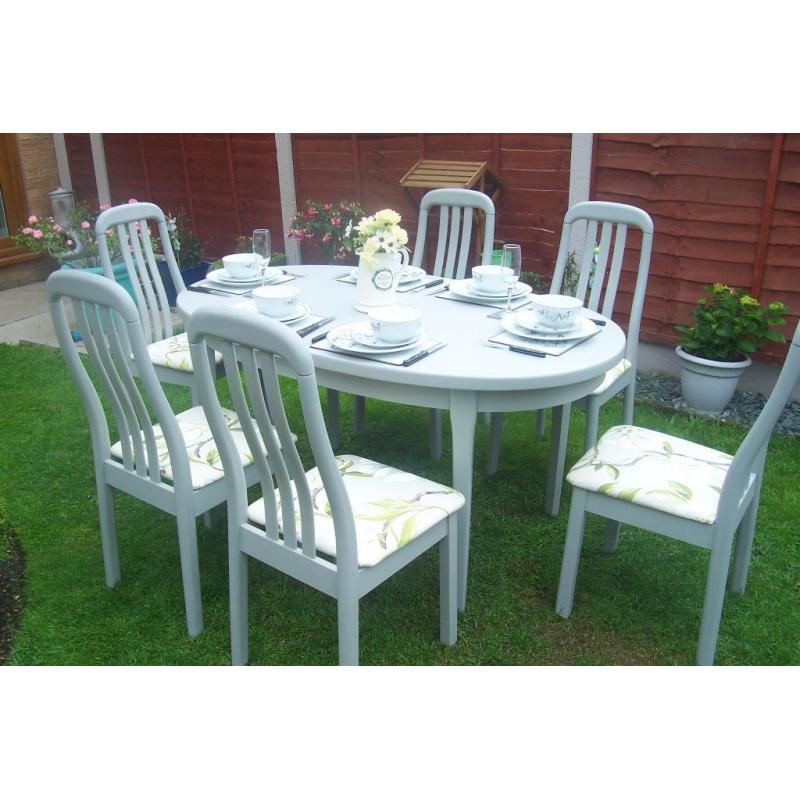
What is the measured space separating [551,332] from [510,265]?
1.08 feet

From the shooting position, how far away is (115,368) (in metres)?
2.07

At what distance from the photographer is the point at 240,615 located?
2119 millimetres

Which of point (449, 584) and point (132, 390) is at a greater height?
point (132, 390)

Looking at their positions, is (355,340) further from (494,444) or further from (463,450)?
(494,444)

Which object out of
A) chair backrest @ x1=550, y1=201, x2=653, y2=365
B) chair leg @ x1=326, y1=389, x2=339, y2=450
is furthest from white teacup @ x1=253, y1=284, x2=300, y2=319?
chair backrest @ x1=550, y1=201, x2=653, y2=365

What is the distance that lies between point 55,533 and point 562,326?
6.37 ft

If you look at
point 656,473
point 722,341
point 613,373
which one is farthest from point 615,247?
point 722,341

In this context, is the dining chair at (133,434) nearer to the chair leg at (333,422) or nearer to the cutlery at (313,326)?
the cutlery at (313,326)

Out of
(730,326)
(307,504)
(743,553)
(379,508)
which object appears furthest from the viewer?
(730,326)

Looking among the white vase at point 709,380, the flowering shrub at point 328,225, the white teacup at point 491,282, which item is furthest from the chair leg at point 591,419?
the flowering shrub at point 328,225

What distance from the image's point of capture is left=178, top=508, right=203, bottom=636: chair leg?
218 cm

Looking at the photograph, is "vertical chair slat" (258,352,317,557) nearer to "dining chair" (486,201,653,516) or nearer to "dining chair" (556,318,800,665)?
"dining chair" (556,318,800,665)

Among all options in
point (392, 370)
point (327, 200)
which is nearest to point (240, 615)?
point (392, 370)
